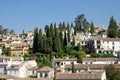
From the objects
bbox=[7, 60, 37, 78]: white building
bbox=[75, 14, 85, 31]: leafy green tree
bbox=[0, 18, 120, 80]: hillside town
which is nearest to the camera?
bbox=[0, 18, 120, 80]: hillside town

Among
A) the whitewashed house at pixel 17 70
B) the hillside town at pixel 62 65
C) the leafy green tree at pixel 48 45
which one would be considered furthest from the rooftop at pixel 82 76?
the leafy green tree at pixel 48 45

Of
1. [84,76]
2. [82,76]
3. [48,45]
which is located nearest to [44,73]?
[82,76]

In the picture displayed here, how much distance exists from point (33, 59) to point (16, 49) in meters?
13.5

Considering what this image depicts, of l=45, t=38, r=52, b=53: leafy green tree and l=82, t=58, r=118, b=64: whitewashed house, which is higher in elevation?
l=45, t=38, r=52, b=53: leafy green tree

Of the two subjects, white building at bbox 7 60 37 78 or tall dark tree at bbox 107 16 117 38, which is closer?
white building at bbox 7 60 37 78

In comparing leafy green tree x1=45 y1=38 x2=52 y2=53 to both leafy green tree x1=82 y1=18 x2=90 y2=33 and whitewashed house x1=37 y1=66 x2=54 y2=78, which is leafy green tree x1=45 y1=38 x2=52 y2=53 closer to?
whitewashed house x1=37 y1=66 x2=54 y2=78

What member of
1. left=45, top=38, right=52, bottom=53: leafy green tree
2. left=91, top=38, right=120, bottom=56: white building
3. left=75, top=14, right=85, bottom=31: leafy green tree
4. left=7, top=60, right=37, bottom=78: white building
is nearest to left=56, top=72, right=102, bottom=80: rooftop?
left=7, top=60, right=37, bottom=78: white building

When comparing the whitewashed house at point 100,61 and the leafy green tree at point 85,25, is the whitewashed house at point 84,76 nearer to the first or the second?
the whitewashed house at point 100,61

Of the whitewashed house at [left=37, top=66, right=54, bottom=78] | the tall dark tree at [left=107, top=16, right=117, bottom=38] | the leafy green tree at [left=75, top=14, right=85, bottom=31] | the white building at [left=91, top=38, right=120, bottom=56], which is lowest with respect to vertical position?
the whitewashed house at [left=37, top=66, right=54, bottom=78]

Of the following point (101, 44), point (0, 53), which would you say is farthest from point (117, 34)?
point (0, 53)

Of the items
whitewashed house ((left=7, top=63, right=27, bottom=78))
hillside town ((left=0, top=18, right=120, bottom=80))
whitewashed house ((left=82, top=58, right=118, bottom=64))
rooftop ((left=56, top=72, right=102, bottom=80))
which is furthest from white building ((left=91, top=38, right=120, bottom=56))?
rooftop ((left=56, top=72, right=102, bottom=80))

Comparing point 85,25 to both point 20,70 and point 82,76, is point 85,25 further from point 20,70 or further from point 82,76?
point 82,76

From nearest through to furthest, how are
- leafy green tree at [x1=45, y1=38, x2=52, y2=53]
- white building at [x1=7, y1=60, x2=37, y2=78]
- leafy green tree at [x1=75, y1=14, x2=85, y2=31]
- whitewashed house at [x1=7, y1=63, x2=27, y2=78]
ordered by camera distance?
whitewashed house at [x1=7, y1=63, x2=27, y2=78] → white building at [x1=7, y1=60, x2=37, y2=78] → leafy green tree at [x1=45, y1=38, x2=52, y2=53] → leafy green tree at [x1=75, y1=14, x2=85, y2=31]

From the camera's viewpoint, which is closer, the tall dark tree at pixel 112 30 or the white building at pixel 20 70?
the white building at pixel 20 70
